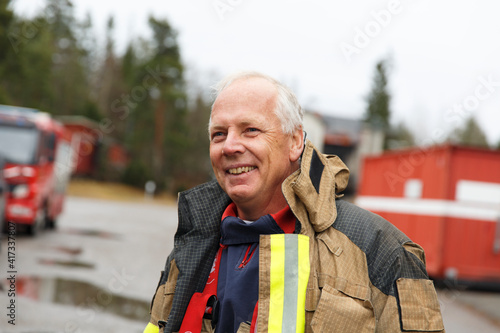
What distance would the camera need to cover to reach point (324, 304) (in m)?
2.03

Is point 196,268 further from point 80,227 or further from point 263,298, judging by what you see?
point 80,227

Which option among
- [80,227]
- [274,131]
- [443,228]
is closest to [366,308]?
[274,131]

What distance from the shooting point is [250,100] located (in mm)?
2438

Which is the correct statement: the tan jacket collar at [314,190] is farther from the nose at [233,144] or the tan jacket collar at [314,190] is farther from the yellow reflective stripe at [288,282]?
the nose at [233,144]

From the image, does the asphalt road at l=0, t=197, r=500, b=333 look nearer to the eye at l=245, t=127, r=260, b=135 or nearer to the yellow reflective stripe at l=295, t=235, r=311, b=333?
the eye at l=245, t=127, r=260, b=135

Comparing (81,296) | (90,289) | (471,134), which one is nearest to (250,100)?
(81,296)

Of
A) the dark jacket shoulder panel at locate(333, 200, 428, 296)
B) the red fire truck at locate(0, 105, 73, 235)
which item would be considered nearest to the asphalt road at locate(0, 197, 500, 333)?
the red fire truck at locate(0, 105, 73, 235)

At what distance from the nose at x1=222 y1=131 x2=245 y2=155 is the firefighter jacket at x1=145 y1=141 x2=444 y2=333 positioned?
0.92 feet

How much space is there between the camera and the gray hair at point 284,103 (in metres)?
2.44

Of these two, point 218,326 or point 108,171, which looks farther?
point 108,171

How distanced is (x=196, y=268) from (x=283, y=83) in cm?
91

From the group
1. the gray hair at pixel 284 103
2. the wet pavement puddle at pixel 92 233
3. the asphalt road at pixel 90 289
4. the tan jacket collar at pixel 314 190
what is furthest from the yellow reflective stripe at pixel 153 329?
the wet pavement puddle at pixel 92 233

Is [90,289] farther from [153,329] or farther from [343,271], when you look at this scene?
[343,271]

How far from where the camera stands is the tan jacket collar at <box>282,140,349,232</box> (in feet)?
7.20
